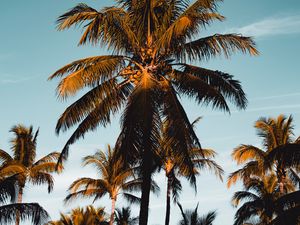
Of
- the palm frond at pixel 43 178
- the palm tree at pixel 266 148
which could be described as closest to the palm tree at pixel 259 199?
the palm tree at pixel 266 148

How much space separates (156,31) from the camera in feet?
44.4

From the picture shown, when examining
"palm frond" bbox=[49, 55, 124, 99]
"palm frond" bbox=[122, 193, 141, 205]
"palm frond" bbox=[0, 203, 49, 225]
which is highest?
"palm frond" bbox=[49, 55, 124, 99]

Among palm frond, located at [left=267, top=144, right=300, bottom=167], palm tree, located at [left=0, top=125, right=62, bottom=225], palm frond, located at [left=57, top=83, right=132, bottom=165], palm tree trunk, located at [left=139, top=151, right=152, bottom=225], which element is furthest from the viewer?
palm tree, located at [left=0, top=125, right=62, bottom=225]

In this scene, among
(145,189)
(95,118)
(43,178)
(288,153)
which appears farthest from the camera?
(43,178)

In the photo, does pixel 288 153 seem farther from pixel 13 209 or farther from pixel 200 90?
pixel 13 209

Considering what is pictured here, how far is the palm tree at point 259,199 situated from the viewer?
92.9 ft

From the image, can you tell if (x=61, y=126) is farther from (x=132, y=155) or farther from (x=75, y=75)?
(x=132, y=155)

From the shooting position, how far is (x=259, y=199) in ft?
95.1

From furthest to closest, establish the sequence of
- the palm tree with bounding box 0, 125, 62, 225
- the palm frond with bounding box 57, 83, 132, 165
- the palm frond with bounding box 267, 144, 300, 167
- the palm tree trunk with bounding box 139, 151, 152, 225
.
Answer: the palm tree with bounding box 0, 125, 62, 225
the palm frond with bounding box 267, 144, 300, 167
the palm frond with bounding box 57, 83, 132, 165
the palm tree trunk with bounding box 139, 151, 152, 225

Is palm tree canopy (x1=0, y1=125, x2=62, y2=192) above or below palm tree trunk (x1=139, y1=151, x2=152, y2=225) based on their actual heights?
above

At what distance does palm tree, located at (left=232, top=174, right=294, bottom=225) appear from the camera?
28.3 m

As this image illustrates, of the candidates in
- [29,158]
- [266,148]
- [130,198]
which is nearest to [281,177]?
[266,148]

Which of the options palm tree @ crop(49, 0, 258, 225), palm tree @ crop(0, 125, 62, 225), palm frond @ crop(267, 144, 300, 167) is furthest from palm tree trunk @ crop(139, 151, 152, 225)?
palm tree @ crop(0, 125, 62, 225)

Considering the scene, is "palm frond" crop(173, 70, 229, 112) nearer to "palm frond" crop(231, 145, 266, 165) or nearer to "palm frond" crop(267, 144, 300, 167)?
"palm frond" crop(267, 144, 300, 167)
